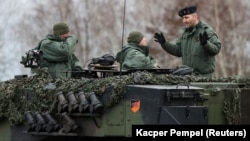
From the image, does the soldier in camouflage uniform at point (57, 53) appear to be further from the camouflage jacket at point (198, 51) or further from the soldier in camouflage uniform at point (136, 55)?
the camouflage jacket at point (198, 51)

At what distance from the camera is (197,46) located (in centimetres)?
1255

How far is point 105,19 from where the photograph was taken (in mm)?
38406

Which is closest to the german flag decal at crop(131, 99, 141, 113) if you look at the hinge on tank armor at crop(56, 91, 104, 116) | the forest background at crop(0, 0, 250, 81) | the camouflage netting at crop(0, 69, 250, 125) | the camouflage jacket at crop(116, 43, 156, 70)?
the camouflage netting at crop(0, 69, 250, 125)

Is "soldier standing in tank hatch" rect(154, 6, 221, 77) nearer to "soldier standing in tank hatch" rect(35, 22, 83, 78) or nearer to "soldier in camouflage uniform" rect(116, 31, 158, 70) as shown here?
"soldier in camouflage uniform" rect(116, 31, 158, 70)

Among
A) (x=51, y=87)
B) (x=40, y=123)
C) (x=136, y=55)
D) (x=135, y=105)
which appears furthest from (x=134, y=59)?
(x=135, y=105)

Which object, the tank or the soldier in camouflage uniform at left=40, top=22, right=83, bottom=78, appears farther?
the soldier in camouflage uniform at left=40, top=22, right=83, bottom=78

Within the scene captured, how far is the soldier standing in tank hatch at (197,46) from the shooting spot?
490 inches

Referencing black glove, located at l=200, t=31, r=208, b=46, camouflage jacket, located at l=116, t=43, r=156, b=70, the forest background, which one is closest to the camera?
black glove, located at l=200, t=31, r=208, b=46

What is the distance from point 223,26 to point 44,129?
28104mm

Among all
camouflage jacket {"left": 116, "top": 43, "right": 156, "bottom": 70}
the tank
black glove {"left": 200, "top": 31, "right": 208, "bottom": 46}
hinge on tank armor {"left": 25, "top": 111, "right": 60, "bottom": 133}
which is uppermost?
black glove {"left": 200, "top": 31, "right": 208, "bottom": 46}

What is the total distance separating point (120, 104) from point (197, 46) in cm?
239

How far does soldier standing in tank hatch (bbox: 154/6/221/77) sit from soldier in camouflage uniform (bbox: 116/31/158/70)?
319 millimetres

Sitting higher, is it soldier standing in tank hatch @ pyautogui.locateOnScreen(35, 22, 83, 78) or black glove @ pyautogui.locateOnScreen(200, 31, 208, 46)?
black glove @ pyautogui.locateOnScreen(200, 31, 208, 46)

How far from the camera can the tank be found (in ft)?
33.4
